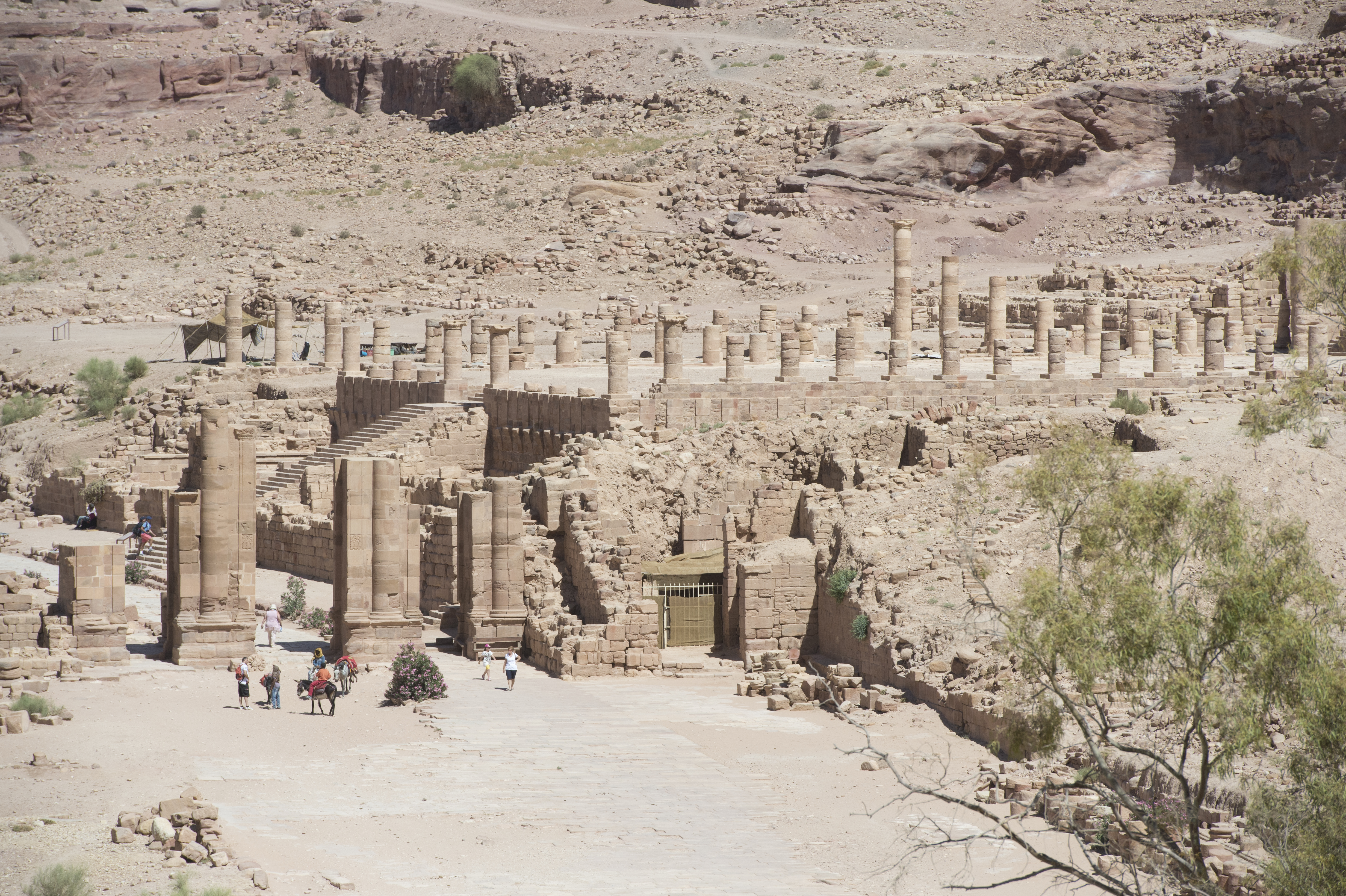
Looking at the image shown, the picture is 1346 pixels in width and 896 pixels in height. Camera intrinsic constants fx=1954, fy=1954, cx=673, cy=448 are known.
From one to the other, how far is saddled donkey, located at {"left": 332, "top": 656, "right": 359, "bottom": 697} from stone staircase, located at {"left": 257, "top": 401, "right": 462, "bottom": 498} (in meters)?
14.0

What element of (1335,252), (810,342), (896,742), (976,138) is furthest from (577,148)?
(1335,252)

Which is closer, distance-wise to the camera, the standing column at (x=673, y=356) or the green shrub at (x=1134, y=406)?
the green shrub at (x=1134, y=406)

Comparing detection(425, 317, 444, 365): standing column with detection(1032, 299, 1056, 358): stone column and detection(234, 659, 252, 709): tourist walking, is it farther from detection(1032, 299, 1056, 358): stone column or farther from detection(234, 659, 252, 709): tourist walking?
detection(234, 659, 252, 709): tourist walking

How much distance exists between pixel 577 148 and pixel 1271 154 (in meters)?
28.2

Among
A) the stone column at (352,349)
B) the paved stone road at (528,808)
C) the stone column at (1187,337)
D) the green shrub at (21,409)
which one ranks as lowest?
the paved stone road at (528,808)

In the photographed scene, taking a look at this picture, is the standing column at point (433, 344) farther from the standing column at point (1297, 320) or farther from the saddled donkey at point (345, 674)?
the saddled donkey at point (345, 674)

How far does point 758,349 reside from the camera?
45531 mm

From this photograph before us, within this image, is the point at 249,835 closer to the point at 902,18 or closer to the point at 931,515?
the point at 931,515

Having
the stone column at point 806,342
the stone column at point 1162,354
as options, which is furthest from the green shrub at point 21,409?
the stone column at point 1162,354

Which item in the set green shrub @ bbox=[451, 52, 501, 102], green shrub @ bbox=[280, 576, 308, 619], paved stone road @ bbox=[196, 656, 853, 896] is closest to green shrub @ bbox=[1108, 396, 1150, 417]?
paved stone road @ bbox=[196, 656, 853, 896]

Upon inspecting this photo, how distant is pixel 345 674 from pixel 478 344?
2436cm

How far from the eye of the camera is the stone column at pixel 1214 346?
3825 centimetres

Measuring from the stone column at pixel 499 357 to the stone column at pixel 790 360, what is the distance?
637 cm

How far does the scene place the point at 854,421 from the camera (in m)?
35.1
